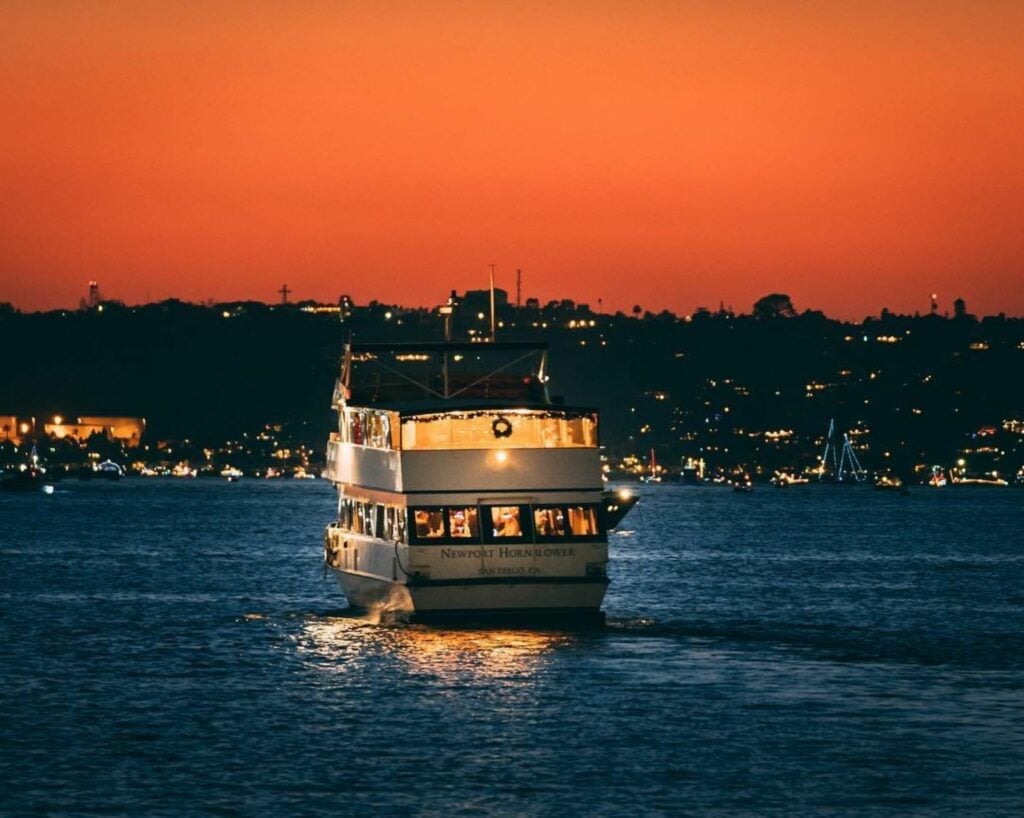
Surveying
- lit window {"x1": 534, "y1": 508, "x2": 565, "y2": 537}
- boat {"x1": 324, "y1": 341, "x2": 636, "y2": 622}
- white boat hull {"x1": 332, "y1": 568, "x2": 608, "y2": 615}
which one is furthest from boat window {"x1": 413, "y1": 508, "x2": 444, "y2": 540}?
lit window {"x1": 534, "y1": 508, "x2": 565, "y2": 537}

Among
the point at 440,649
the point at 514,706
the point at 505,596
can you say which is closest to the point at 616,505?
the point at 440,649

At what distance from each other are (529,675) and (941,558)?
2778 inches

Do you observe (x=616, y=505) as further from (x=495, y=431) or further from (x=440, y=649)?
(x=440, y=649)

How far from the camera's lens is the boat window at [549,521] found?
52.8 metres

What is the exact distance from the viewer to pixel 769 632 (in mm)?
61656

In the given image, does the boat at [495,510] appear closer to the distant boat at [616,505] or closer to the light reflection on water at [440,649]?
the light reflection on water at [440,649]

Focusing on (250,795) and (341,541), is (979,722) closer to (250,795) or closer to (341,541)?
(250,795)

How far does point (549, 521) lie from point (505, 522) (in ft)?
3.43

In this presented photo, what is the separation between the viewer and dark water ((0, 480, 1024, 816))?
34.8 metres

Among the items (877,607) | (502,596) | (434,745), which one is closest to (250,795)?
(434,745)

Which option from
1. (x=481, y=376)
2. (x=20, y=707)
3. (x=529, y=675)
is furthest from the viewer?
(x=481, y=376)

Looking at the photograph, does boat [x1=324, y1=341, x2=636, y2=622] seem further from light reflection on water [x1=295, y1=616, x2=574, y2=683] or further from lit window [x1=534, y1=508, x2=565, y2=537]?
light reflection on water [x1=295, y1=616, x2=574, y2=683]

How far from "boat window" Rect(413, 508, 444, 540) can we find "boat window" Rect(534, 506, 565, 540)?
7.50 ft

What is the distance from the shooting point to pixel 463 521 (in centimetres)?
5294
